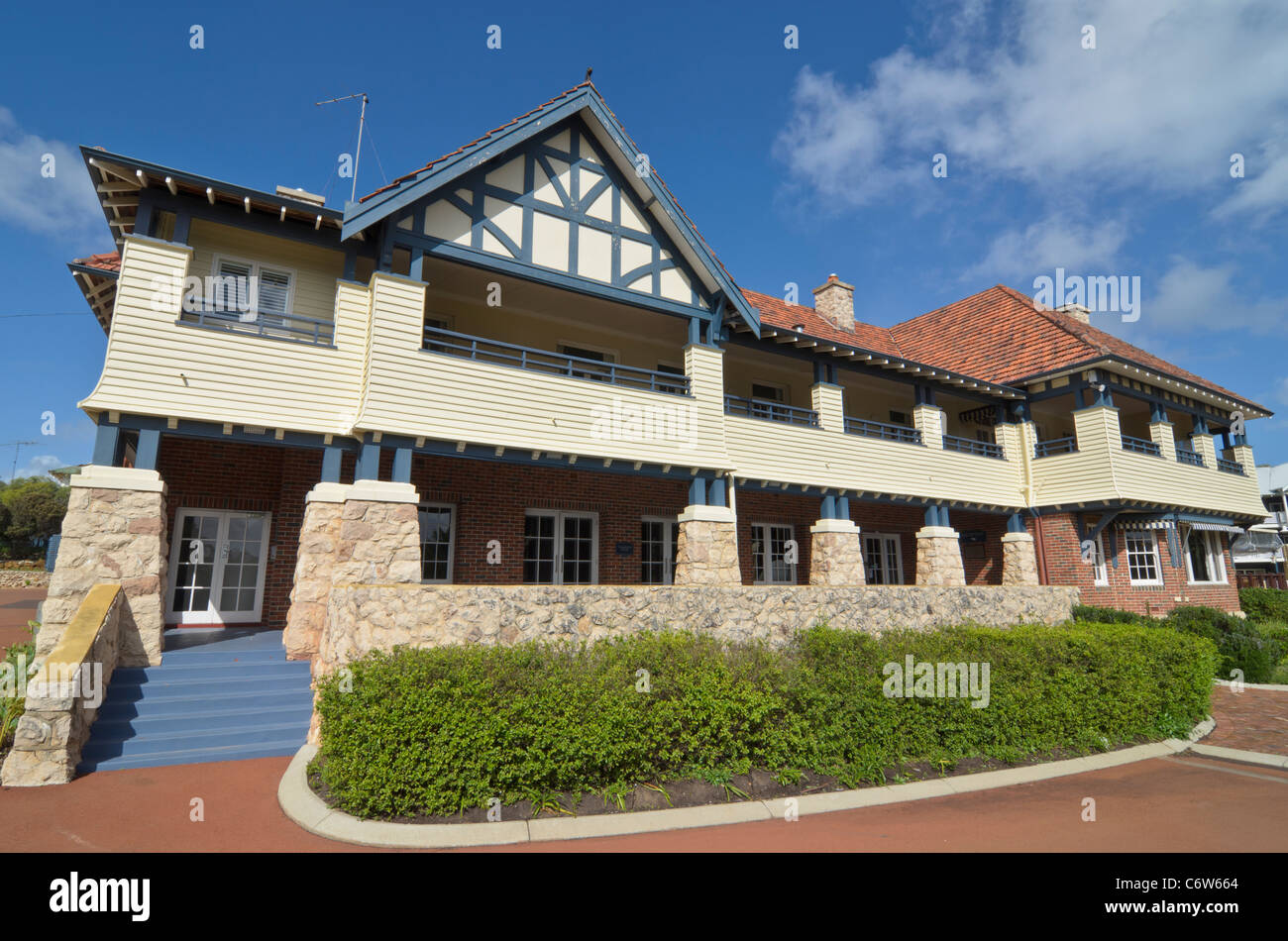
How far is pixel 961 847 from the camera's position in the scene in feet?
17.2

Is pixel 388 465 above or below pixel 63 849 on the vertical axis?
above

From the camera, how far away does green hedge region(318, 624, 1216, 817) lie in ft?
18.7

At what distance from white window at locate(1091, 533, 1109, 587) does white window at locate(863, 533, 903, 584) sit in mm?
4994

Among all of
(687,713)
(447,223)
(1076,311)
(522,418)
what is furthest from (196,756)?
(1076,311)

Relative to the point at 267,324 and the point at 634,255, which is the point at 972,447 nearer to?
the point at 634,255

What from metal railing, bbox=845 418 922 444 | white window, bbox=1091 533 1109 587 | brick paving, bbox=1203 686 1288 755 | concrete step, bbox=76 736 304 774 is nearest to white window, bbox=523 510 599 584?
concrete step, bbox=76 736 304 774

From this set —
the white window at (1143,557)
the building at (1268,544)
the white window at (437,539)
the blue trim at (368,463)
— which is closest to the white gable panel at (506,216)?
the blue trim at (368,463)

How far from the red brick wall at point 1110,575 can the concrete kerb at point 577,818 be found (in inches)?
480

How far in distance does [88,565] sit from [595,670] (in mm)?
7015

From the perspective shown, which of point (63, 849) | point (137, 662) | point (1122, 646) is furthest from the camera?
point (1122, 646)

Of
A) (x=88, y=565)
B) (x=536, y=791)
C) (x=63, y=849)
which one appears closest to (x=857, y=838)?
(x=536, y=791)

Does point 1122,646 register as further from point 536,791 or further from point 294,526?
point 294,526

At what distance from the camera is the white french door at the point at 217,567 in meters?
11.1

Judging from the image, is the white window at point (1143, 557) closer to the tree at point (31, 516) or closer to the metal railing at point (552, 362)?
the metal railing at point (552, 362)
